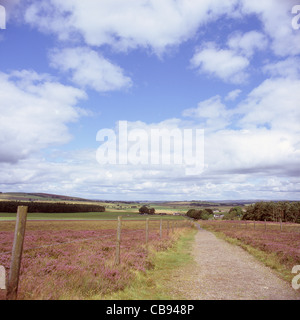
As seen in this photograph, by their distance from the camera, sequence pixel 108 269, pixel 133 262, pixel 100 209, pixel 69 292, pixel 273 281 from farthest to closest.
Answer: pixel 100 209 → pixel 133 262 → pixel 273 281 → pixel 108 269 → pixel 69 292

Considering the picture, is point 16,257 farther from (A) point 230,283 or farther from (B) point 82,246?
(B) point 82,246

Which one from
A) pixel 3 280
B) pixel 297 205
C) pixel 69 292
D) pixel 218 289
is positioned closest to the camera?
pixel 3 280

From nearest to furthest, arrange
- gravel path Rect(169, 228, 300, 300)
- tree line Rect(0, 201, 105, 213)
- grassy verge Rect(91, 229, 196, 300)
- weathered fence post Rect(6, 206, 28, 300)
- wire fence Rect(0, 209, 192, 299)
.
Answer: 1. weathered fence post Rect(6, 206, 28, 300)
2. grassy verge Rect(91, 229, 196, 300)
3. gravel path Rect(169, 228, 300, 300)
4. wire fence Rect(0, 209, 192, 299)
5. tree line Rect(0, 201, 105, 213)

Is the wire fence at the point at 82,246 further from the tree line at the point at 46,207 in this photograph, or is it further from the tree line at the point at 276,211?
the tree line at the point at 46,207

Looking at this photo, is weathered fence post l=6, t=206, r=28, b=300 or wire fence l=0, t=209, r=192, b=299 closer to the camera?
weathered fence post l=6, t=206, r=28, b=300

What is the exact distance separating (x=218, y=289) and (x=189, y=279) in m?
1.51

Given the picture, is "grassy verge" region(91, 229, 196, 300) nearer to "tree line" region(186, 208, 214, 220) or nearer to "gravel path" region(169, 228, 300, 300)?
"gravel path" region(169, 228, 300, 300)

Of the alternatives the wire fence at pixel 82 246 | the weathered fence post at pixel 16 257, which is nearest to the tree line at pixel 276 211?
the wire fence at pixel 82 246

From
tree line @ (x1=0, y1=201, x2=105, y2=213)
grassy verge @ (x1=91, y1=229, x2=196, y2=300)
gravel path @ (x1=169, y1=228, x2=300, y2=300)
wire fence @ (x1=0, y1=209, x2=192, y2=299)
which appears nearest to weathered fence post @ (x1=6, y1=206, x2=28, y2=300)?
wire fence @ (x1=0, y1=209, x2=192, y2=299)

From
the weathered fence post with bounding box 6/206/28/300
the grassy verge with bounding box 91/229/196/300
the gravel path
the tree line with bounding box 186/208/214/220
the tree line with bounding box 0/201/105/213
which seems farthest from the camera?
the tree line with bounding box 186/208/214/220

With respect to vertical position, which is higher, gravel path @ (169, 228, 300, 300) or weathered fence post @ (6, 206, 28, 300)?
weathered fence post @ (6, 206, 28, 300)
